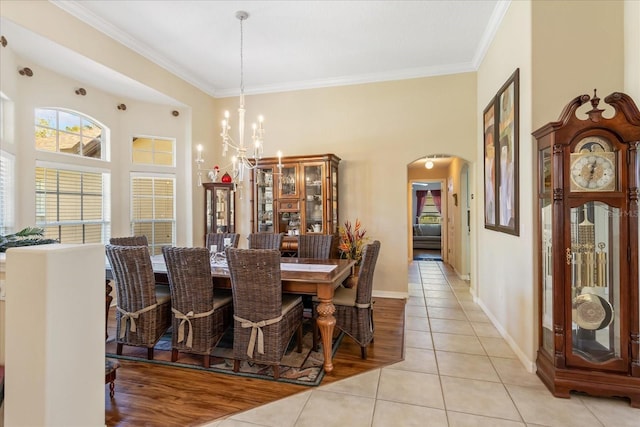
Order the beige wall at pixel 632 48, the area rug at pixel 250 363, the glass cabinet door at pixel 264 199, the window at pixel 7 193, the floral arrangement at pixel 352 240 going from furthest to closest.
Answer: the glass cabinet door at pixel 264 199, the floral arrangement at pixel 352 240, the window at pixel 7 193, the area rug at pixel 250 363, the beige wall at pixel 632 48

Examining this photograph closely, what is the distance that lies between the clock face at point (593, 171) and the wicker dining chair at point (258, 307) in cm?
223

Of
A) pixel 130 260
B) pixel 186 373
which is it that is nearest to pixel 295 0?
pixel 130 260

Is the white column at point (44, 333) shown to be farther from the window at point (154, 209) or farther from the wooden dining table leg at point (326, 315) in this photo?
the window at point (154, 209)

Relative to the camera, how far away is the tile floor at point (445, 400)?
6.48ft

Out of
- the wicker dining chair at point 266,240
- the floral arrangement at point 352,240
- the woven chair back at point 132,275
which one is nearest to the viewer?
the woven chair back at point 132,275

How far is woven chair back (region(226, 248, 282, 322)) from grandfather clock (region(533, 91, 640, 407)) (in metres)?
2.06

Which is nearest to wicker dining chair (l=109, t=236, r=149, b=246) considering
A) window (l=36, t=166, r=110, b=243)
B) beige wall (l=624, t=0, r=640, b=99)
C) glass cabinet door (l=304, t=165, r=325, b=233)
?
window (l=36, t=166, r=110, b=243)

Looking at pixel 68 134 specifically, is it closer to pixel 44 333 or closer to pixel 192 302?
pixel 192 302

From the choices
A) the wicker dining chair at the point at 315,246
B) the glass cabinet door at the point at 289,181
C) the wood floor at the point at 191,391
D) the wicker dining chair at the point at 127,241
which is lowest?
the wood floor at the point at 191,391

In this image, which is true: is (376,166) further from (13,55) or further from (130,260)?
(13,55)

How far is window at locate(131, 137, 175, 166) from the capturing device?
15.9 ft

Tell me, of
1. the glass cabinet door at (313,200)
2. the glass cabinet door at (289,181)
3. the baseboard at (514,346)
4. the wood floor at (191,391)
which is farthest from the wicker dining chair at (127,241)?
the baseboard at (514,346)

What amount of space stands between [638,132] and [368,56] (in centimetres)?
314

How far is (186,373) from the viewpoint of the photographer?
260 centimetres
